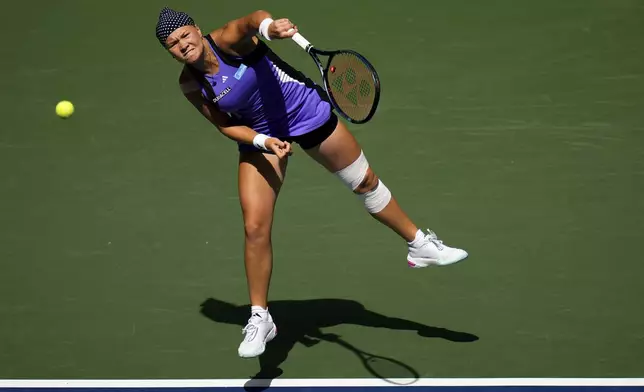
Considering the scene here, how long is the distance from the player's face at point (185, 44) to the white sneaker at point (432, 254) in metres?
1.81

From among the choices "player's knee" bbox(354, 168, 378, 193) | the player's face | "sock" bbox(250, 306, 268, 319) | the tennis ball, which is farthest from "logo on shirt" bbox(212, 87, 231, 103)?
the tennis ball

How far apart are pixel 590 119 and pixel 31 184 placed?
436 centimetres

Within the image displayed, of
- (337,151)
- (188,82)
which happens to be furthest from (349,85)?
(188,82)

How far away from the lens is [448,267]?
23.4ft

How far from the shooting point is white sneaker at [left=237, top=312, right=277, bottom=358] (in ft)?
19.4

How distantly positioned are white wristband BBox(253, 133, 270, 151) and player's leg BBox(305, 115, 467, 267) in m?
0.45

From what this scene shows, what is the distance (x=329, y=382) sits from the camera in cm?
618

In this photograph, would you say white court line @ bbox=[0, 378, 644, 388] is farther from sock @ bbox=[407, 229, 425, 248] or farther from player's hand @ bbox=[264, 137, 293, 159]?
player's hand @ bbox=[264, 137, 293, 159]

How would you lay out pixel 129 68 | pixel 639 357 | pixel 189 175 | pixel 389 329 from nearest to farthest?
pixel 639 357 → pixel 389 329 → pixel 189 175 → pixel 129 68

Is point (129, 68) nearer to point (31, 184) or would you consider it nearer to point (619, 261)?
point (31, 184)

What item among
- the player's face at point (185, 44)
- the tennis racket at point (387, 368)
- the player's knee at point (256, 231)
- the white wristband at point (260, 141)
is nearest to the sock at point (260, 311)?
the player's knee at point (256, 231)

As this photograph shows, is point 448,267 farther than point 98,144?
No

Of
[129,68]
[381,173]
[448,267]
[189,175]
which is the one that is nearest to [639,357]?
[448,267]

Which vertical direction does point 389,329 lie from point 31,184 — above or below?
above
